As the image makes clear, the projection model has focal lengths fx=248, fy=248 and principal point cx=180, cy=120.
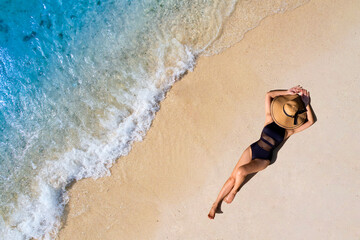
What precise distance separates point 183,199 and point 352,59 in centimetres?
376

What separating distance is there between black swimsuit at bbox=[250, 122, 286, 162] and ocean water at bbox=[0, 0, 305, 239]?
167 centimetres

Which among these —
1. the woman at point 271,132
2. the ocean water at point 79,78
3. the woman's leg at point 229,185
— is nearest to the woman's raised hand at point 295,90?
the woman at point 271,132

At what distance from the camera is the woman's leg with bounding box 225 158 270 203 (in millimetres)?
4020

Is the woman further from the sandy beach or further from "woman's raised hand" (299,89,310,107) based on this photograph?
the sandy beach

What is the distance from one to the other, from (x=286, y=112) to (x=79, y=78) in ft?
12.3

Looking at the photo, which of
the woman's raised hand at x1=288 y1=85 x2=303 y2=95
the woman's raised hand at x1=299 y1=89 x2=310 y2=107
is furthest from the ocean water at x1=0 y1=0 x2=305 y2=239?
the woman's raised hand at x1=299 y1=89 x2=310 y2=107

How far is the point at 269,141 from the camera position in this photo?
13.4 ft

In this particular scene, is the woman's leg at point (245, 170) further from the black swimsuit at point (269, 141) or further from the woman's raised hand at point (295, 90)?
the woman's raised hand at point (295, 90)

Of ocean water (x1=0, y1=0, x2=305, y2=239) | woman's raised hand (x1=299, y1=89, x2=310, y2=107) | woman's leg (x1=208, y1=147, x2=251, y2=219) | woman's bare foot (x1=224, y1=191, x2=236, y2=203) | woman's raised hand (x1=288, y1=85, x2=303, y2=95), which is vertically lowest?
woman's bare foot (x1=224, y1=191, x2=236, y2=203)

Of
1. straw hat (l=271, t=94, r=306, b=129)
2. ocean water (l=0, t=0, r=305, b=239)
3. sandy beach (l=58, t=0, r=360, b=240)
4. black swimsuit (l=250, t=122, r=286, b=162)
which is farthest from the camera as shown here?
ocean water (l=0, t=0, r=305, b=239)

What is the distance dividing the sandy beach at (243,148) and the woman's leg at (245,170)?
21cm

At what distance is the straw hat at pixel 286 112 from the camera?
12.9 feet

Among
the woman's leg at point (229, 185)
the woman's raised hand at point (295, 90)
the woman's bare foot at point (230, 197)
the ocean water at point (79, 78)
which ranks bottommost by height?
the woman's bare foot at point (230, 197)

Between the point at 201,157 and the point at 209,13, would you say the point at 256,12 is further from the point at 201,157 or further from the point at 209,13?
the point at 201,157
